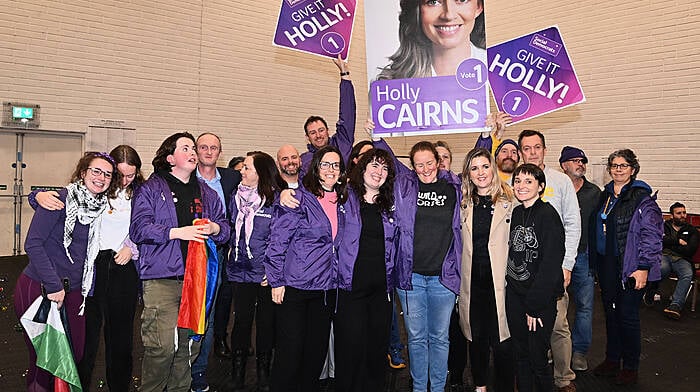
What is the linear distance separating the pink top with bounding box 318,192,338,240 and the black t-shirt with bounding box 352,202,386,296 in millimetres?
148

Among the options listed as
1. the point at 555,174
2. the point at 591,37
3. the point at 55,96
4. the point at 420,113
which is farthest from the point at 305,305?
the point at 591,37

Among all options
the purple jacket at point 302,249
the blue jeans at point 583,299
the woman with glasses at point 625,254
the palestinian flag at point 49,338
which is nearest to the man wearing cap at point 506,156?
the woman with glasses at point 625,254

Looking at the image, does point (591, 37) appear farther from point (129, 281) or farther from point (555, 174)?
point (129, 281)

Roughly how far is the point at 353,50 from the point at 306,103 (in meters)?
1.61

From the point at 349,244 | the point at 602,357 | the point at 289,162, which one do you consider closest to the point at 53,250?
the point at 349,244

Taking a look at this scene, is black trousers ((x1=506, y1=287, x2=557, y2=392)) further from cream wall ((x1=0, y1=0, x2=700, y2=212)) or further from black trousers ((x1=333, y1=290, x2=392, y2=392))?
cream wall ((x1=0, y1=0, x2=700, y2=212))

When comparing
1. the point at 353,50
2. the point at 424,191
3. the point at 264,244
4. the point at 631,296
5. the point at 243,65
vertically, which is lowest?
the point at 631,296

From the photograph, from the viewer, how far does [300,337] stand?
2941mm

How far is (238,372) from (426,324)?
159cm

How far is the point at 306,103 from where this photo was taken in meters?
10.9

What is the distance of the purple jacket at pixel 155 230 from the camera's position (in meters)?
2.75

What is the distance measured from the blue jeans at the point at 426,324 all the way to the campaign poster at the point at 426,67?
3.83 ft

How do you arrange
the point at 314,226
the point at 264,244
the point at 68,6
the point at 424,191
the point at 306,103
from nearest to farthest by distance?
1. the point at 314,226
2. the point at 424,191
3. the point at 264,244
4. the point at 68,6
5. the point at 306,103

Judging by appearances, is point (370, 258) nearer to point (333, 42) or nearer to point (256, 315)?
point (256, 315)
